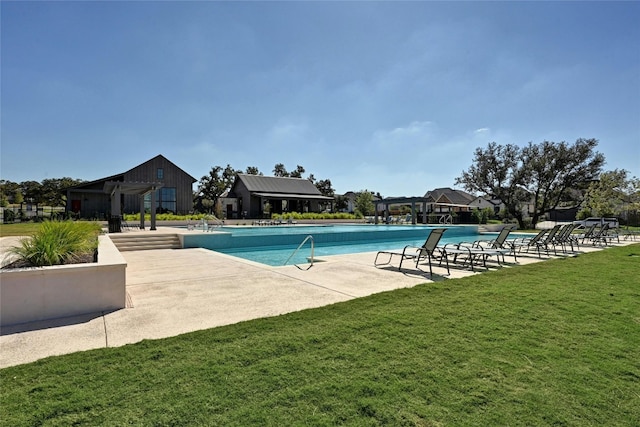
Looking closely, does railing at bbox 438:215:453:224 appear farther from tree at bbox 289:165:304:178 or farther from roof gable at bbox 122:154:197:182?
tree at bbox 289:165:304:178

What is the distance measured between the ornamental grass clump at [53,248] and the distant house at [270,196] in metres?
29.5

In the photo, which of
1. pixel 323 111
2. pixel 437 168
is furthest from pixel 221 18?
pixel 437 168

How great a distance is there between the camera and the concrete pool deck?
3.52m

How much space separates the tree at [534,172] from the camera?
91.2ft

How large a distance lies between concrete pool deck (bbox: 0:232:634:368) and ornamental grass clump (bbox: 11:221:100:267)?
991mm

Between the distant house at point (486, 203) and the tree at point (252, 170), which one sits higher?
the tree at point (252, 170)

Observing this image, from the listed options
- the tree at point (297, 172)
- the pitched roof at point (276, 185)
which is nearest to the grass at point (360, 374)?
the pitched roof at point (276, 185)

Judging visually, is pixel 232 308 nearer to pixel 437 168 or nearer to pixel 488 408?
pixel 488 408

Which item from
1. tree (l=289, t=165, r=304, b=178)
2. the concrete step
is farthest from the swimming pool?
tree (l=289, t=165, r=304, b=178)

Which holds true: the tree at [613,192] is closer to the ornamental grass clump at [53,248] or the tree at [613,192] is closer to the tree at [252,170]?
the ornamental grass clump at [53,248]

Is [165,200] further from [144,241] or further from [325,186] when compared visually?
[325,186]

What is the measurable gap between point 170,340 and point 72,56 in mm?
12787

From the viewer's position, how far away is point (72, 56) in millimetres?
11672

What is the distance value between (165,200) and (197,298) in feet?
103
